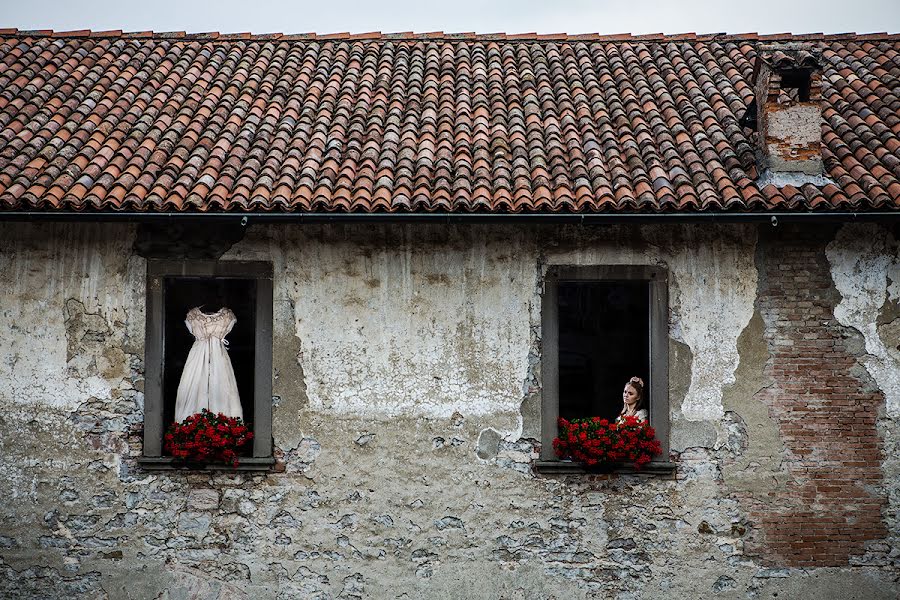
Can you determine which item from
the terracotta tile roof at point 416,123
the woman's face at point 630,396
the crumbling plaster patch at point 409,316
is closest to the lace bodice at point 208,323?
the crumbling plaster patch at point 409,316

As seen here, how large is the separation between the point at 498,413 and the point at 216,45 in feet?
19.1

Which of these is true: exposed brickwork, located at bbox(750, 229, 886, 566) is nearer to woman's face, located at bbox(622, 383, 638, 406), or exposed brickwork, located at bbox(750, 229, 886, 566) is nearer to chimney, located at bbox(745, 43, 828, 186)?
chimney, located at bbox(745, 43, 828, 186)

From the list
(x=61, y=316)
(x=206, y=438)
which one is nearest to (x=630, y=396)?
(x=206, y=438)

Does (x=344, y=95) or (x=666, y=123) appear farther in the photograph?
(x=344, y=95)

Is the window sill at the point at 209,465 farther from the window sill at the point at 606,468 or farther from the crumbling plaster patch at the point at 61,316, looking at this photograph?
the window sill at the point at 606,468

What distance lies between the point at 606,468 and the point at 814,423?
181 centimetres

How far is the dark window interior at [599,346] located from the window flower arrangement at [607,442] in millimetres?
1986

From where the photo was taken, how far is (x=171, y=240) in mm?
8312

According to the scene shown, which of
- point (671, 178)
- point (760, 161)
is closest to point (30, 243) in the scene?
point (671, 178)

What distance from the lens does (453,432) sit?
8.23m

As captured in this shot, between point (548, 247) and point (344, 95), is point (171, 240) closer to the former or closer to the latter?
point (344, 95)

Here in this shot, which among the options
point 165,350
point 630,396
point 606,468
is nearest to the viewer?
point 606,468

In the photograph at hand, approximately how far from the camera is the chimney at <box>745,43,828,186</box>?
327 inches

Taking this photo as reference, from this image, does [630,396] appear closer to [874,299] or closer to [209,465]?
[874,299]
